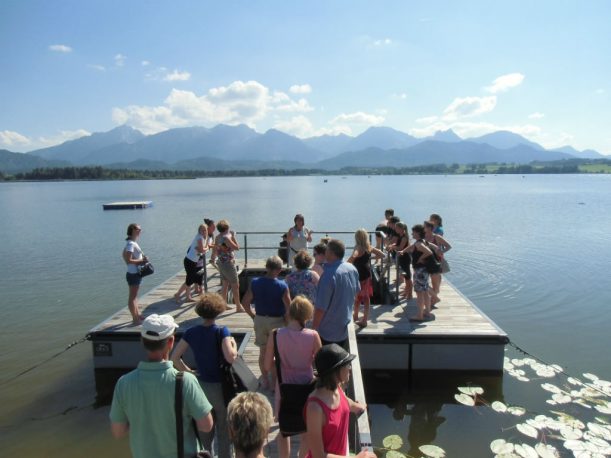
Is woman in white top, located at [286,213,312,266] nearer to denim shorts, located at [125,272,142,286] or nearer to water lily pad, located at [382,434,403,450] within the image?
denim shorts, located at [125,272,142,286]

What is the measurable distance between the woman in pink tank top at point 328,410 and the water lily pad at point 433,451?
4525 millimetres

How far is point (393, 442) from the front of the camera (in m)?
7.28

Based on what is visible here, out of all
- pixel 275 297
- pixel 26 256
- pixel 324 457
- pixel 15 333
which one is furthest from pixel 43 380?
pixel 26 256

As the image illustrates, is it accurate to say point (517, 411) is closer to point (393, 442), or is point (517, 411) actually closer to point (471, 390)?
point (471, 390)

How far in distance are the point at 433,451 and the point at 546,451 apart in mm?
1663

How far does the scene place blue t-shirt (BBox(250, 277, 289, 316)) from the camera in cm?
564

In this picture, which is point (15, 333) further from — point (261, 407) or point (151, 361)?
point (261, 407)

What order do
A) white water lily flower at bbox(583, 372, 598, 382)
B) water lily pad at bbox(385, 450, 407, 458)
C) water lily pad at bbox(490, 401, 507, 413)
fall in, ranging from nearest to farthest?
water lily pad at bbox(385, 450, 407, 458) < water lily pad at bbox(490, 401, 507, 413) < white water lily flower at bbox(583, 372, 598, 382)

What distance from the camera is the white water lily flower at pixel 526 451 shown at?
21.4 feet

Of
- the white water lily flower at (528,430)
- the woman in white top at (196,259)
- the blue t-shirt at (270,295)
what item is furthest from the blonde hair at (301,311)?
the woman in white top at (196,259)

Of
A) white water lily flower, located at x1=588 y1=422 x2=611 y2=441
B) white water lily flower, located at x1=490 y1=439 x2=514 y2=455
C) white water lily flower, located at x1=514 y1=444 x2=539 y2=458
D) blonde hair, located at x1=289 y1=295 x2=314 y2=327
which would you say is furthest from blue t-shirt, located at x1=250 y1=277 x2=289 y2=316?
white water lily flower, located at x1=588 y1=422 x2=611 y2=441

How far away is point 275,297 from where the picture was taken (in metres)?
5.64

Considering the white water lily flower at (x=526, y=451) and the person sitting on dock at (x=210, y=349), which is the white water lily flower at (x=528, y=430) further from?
the person sitting on dock at (x=210, y=349)

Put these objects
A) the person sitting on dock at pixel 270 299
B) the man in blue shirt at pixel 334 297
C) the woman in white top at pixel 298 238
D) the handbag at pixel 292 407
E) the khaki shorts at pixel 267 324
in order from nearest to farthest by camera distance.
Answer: the handbag at pixel 292 407, the man in blue shirt at pixel 334 297, the person sitting on dock at pixel 270 299, the khaki shorts at pixel 267 324, the woman in white top at pixel 298 238
